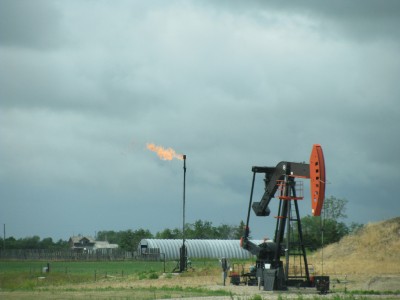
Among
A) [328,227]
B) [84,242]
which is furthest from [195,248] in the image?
[84,242]

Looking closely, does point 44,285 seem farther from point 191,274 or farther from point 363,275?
point 363,275

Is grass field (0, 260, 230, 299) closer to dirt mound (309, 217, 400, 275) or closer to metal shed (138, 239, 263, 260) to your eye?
dirt mound (309, 217, 400, 275)

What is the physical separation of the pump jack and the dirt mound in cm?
1212

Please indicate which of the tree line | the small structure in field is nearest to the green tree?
the tree line

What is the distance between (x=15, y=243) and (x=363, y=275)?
415ft

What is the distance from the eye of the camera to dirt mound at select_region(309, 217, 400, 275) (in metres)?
54.5

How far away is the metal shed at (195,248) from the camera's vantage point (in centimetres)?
9888

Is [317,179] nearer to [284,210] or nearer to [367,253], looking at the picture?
[284,210]

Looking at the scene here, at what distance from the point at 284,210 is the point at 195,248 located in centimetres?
6099

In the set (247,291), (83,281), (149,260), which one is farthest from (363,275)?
(149,260)

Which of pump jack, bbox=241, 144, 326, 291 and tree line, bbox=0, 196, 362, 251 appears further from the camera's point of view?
tree line, bbox=0, 196, 362, 251

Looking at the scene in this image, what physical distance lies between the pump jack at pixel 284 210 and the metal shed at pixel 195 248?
55.9m

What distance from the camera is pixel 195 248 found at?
10106 centimetres

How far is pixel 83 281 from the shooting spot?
51062 millimetres
